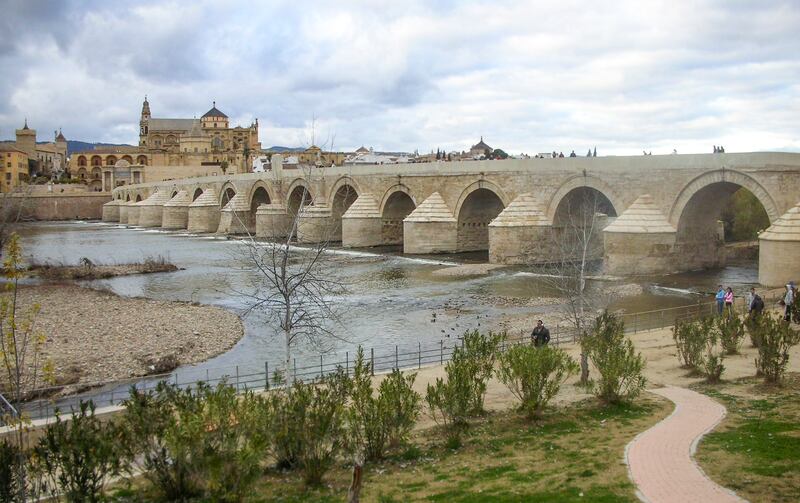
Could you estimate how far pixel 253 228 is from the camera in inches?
2163

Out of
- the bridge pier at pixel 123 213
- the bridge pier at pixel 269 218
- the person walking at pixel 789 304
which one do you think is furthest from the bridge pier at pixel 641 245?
the bridge pier at pixel 123 213

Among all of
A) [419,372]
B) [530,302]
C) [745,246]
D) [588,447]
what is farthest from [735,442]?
[745,246]

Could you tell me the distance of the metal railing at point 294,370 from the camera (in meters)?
11.8

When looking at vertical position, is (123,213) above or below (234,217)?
above

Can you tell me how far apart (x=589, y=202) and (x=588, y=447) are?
25326 mm

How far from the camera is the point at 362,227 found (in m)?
39.6

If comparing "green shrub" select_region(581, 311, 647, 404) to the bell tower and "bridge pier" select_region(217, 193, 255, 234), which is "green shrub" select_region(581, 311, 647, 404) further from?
the bell tower

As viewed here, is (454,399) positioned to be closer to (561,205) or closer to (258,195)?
(561,205)

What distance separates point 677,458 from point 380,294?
16.9 metres

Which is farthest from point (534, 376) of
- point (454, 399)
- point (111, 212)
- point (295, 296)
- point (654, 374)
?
point (111, 212)

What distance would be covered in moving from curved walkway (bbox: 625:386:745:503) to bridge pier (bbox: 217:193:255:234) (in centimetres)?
4588

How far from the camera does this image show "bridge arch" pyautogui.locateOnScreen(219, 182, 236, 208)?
58844mm

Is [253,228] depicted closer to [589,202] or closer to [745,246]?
[589,202]

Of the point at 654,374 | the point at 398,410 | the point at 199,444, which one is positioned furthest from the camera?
the point at 654,374
